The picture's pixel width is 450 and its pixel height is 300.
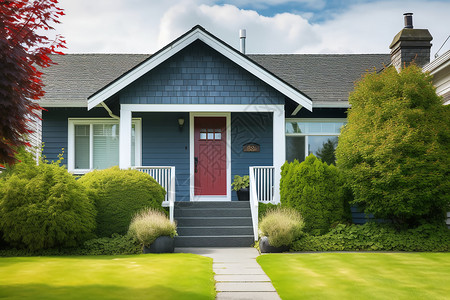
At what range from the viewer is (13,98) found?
16.4ft

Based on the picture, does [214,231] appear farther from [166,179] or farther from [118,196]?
[118,196]

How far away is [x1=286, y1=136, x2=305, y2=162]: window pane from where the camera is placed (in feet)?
44.2

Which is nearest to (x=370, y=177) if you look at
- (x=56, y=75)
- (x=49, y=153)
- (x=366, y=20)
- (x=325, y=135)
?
(x=325, y=135)

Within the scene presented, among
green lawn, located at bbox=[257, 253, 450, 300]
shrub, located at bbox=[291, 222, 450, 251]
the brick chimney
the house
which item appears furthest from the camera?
the brick chimney

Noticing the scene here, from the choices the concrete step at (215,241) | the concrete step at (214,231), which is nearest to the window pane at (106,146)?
the concrete step at (214,231)

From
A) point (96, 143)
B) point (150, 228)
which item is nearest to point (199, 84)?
point (96, 143)

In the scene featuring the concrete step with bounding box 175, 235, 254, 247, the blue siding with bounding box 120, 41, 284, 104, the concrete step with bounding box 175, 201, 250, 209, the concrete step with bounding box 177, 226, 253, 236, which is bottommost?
the concrete step with bounding box 175, 235, 254, 247

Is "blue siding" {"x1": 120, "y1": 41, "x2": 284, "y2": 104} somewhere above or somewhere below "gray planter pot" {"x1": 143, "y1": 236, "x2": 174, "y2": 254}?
above

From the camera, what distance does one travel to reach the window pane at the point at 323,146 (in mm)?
13375

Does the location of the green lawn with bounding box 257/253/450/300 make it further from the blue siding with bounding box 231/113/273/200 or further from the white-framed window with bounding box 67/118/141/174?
the white-framed window with bounding box 67/118/141/174

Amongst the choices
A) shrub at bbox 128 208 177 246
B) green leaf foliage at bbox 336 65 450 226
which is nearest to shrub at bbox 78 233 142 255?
shrub at bbox 128 208 177 246

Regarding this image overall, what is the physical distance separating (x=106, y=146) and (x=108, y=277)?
23.7 feet

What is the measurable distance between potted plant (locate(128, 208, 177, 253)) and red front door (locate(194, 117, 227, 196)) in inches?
164

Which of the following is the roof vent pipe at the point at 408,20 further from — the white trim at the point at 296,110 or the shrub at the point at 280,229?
the shrub at the point at 280,229
